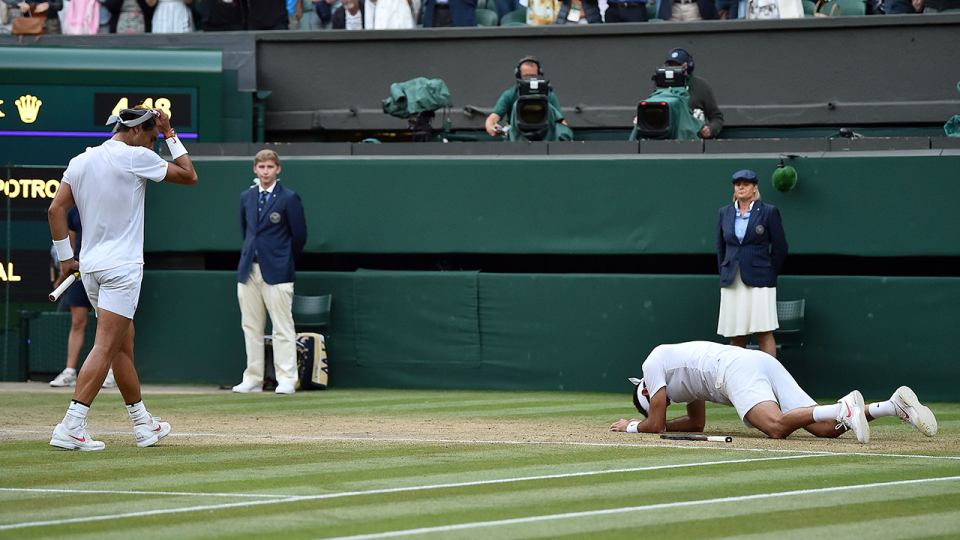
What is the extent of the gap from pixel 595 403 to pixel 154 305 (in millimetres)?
4861

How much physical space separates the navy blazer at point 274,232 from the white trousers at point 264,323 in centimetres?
9

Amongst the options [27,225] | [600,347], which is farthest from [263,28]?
[600,347]

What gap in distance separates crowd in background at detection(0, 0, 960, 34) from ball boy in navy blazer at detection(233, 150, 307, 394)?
4487 mm

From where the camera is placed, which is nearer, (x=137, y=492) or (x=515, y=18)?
(x=137, y=492)

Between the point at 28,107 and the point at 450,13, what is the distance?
5162 mm

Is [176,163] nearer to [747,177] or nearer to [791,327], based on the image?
[747,177]

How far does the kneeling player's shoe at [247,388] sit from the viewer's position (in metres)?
11.6

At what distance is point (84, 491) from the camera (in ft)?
17.9

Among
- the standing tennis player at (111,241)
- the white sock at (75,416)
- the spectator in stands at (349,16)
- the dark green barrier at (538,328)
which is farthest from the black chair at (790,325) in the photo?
the spectator in stands at (349,16)

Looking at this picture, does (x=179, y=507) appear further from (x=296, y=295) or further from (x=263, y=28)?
(x=263, y=28)

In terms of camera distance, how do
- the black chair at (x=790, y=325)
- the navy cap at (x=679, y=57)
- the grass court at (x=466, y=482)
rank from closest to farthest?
the grass court at (x=466, y=482) → the black chair at (x=790, y=325) → the navy cap at (x=679, y=57)

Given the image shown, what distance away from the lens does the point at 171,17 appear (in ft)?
50.8

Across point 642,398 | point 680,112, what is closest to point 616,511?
point 642,398

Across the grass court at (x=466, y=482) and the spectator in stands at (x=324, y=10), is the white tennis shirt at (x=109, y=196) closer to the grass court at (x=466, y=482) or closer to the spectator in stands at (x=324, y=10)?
the grass court at (x=466, y=482)
